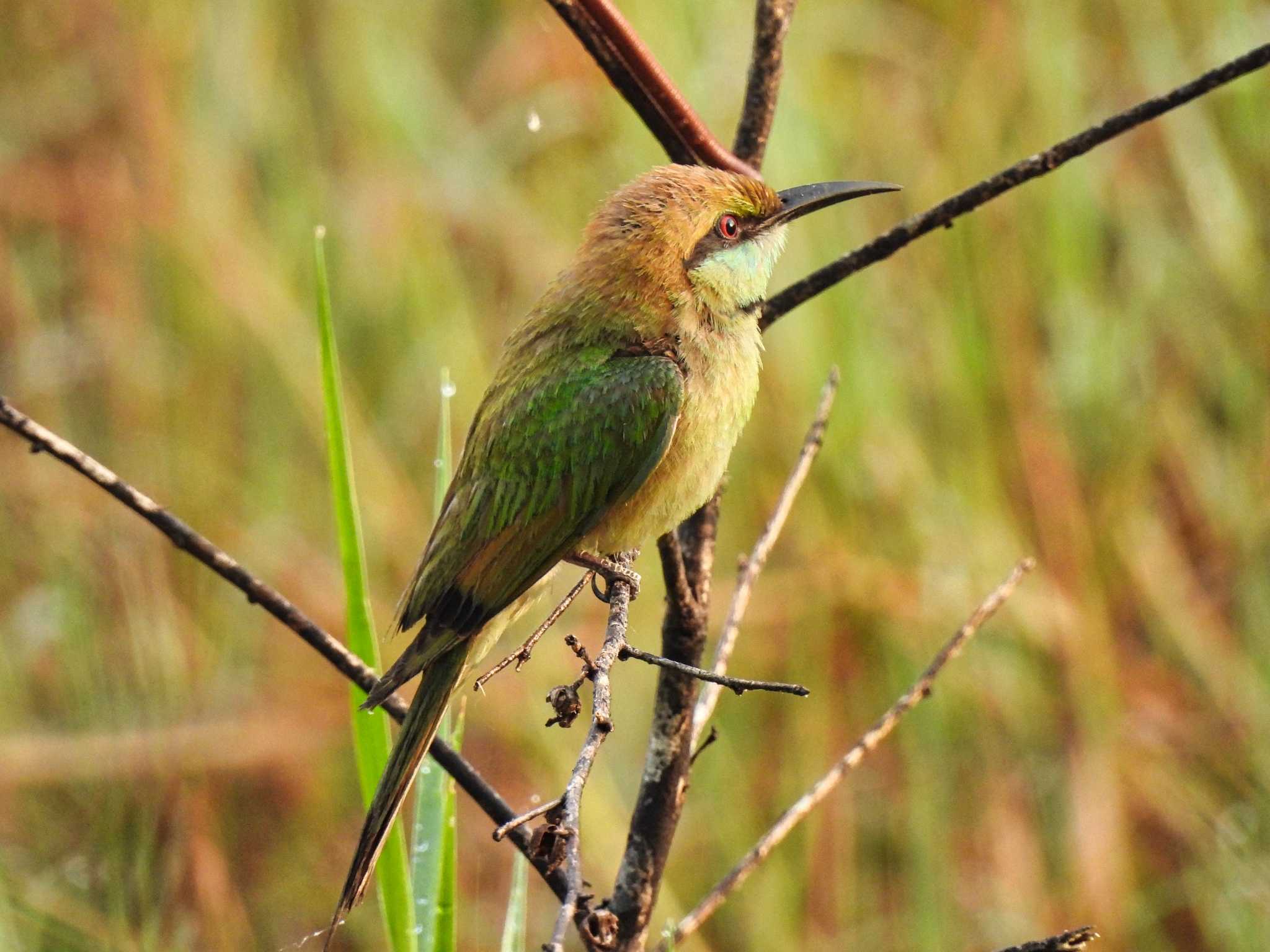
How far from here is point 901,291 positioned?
3.54 m

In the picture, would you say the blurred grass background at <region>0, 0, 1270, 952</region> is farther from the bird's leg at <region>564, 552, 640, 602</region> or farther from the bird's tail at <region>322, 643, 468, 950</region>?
the bird's tail at <region>322, 643, 468, 950</region>

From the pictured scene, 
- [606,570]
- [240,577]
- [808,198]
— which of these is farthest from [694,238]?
[240,577]

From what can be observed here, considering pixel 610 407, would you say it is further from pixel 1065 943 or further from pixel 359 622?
pixel 1065 943

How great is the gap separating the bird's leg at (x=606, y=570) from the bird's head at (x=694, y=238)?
1.26ft

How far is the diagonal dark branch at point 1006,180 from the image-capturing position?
1.39 m

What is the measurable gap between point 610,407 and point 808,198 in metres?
0.51

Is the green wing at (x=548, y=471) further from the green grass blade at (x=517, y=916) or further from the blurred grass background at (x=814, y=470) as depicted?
the blurred grass background at (x=814, y=470)

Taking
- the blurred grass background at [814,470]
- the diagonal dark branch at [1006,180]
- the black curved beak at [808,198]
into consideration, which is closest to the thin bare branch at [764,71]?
the diagonal dark branch at [1006,180]

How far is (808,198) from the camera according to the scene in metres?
2.21

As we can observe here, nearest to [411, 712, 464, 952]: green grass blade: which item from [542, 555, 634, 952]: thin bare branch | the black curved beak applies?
[542, 555, 634, 952]: thin bare branch

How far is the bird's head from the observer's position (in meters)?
2.08

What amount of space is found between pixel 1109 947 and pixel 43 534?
2660mm

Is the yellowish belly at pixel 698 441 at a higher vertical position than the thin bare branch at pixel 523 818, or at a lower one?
higher

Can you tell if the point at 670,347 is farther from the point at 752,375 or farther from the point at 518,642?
the point at 518,642
